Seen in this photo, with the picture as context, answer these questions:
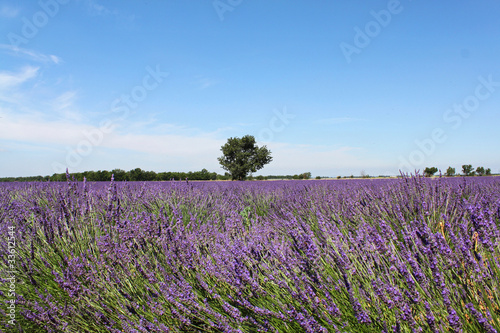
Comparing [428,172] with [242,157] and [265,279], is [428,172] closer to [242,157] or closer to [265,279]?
[265,279]

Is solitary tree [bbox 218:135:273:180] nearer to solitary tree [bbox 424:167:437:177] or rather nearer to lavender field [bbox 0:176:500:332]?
solitary tree [bbox 424:167:437:177]

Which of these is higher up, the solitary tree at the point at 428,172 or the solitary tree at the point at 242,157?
the solitary tree at the point at 242,157

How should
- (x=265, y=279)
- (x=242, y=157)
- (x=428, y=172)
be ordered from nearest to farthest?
(x=265, y=279)
(x=428, y=172)
(x=242, y=157)

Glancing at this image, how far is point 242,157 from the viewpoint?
3581 centimetres

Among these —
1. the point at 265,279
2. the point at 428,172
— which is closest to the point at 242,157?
the point at 428,172

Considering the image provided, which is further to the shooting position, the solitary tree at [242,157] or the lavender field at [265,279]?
the solitary tree at [242,157]

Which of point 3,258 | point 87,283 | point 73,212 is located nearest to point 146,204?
point 73,212

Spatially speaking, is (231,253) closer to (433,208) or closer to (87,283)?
(87,283)

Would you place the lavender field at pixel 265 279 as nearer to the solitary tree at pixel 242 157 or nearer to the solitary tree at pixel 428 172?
the solitary tree at pixel 428 172

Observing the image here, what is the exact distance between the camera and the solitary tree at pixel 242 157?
3488cm

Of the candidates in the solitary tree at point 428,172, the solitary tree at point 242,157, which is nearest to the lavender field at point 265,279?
the solitary tree at point 428,172

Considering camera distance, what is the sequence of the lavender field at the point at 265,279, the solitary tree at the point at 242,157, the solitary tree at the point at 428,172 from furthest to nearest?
the solitary tree at the point at 242,157 < the solitary tree at the point at 428,172 < the lavender field at the point at 265,279

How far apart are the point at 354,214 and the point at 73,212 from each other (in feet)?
8.67

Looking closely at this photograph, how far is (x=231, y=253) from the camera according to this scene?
5.90 feet
